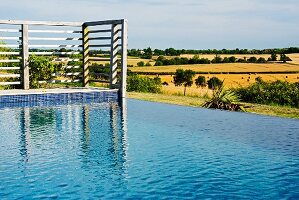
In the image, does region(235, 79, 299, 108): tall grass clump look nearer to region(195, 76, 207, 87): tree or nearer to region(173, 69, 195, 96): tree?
region(195, 76, 207, 87): tree

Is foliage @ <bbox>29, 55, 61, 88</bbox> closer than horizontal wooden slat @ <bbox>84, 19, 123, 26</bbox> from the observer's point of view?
No

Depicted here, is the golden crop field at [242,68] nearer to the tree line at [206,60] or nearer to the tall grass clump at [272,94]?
the tree line at [206,60]

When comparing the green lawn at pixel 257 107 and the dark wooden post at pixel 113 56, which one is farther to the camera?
the dark wooden post at pixel 113 56

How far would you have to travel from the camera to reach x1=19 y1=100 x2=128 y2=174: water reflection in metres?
7.68

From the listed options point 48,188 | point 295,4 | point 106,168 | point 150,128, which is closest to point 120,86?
point 150,128

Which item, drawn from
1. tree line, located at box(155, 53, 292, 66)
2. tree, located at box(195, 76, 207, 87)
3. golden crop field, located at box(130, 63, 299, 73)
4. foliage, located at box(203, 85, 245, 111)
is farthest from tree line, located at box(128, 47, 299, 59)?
foliage, located at box(203, 85, 245, 111)

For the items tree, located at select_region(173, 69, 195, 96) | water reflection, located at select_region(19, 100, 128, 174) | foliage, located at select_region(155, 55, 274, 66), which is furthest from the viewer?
→ foliage, located at select_region(155, 55, 274, 66)

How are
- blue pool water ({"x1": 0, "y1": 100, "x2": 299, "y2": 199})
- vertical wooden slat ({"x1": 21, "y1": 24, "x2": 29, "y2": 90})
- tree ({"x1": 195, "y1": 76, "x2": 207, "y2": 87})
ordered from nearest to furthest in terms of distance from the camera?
1. blue pool water ({"x1": 0, "y1": 100, "x2": 299, "y2": 199})
2. vertical wooden slat ({"x1": 21, "y1": 24, "x2": 29, "y2": 90})
3. tree ({"x1": 195, "y1": 76, "x2": 207, "y2": 87})

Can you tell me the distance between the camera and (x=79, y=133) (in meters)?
9.63

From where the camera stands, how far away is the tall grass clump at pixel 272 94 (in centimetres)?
1570

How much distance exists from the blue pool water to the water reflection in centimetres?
2

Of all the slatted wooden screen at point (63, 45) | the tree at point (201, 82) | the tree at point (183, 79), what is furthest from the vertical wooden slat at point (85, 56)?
the tree at point (201, 82)

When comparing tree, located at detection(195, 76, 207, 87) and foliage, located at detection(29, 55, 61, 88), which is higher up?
foliage, located at detection(29, 55, 61, 88)

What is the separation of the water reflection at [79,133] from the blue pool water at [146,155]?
0.7 inches
